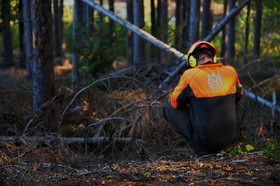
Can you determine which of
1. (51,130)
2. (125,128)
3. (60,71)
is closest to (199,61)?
(125,128)

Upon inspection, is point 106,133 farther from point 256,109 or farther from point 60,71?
point 60,71

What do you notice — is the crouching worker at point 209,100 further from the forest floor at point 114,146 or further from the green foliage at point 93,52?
the green foliage at point 93,52

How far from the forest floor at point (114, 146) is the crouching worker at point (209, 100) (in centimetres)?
30

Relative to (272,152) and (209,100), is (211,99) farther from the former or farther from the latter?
(272,152)

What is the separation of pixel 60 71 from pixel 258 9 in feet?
35.6

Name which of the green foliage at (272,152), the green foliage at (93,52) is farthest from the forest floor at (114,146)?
the green foliage at (93,52)

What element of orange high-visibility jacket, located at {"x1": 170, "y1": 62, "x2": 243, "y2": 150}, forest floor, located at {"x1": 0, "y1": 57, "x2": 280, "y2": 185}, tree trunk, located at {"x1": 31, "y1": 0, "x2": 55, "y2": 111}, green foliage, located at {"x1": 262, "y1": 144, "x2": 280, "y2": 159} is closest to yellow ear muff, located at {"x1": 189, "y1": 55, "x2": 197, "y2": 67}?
orange high-visibility jacket, located at {"x1": 170, "y1": 62, "x2": 243, "y2": 150}

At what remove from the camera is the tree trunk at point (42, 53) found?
740 centimetres

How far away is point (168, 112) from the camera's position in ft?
18.7

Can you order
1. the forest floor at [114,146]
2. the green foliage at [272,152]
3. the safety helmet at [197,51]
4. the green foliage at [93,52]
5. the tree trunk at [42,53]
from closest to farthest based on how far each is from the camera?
1. the forest floor at [114,146]
2. the green foliage at [272,152]
3. the safety helmet at [197,51]
4. the tree trunk at [42,53]
5. the green foliage at [93,52]

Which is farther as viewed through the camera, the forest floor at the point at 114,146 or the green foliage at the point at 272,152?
the green foliage at the point at 272,152

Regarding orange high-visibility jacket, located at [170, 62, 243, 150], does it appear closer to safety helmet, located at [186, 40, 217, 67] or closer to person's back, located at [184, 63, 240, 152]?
person's back, located at [184, 63, 240, 152]

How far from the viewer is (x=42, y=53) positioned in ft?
24.8

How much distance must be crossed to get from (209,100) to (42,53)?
13.2ft
